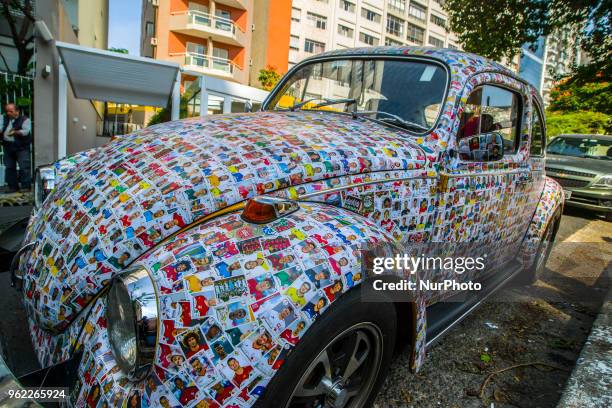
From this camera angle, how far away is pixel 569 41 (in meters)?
12.2

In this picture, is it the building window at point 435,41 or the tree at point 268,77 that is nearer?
the tree at point 268,77

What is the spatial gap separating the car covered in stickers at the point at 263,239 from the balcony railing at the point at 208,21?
32.7 metres

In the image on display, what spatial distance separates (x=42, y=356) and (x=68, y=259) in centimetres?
37

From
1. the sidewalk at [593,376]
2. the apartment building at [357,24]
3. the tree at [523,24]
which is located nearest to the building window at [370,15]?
the apartment building at [357,24]

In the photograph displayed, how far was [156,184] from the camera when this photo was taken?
158 centimetres

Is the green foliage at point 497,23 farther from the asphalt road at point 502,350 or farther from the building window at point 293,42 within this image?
the building window at point 293,42

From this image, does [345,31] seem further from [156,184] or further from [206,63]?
[156,184]

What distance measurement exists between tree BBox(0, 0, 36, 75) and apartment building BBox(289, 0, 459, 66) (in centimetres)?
3077

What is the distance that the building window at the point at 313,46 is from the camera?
40.4 m

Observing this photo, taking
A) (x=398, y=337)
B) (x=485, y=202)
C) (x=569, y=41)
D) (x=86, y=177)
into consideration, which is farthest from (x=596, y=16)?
(x=86, y=177)

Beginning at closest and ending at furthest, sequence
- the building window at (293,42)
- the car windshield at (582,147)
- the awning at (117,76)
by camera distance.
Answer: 1. the awning at (117,76)
2. the car windshield at (582,147)
3. the building window at (293,42)

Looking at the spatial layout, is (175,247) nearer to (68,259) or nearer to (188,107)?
(68,259)

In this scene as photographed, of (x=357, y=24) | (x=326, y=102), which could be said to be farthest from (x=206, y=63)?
(x=326, y=102)

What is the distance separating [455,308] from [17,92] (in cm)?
967
